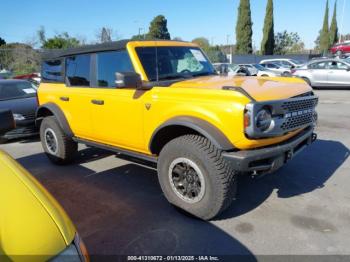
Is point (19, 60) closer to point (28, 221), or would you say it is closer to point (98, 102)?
point (98, 102)

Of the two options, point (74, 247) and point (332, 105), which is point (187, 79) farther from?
point (332, 105)

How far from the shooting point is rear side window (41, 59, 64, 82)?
5477 millimetres

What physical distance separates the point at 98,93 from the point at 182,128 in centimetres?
151

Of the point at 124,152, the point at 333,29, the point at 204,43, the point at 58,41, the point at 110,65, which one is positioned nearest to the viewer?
the point at 124,152

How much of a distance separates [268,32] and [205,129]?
41.9m

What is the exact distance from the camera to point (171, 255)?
3.00 m

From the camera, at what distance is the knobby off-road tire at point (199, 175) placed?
325 cm

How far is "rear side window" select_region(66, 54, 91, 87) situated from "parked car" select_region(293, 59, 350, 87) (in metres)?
13.7

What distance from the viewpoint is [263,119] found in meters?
3.15

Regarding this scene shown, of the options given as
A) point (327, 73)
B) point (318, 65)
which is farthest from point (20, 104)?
point (318, 65)

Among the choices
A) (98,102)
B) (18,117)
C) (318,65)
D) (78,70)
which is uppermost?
(318,65)

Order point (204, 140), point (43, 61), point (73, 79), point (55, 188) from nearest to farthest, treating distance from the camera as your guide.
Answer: point (204, 140)
point (55, 188)
point (73, 79)
point (43, 61)

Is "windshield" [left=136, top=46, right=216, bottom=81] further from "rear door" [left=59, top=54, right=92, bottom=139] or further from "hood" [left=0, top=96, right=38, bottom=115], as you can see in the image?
"hood" [left=0, top=96, right=38, bottom=115]

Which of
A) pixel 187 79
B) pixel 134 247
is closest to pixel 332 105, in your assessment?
pixel 187 79
